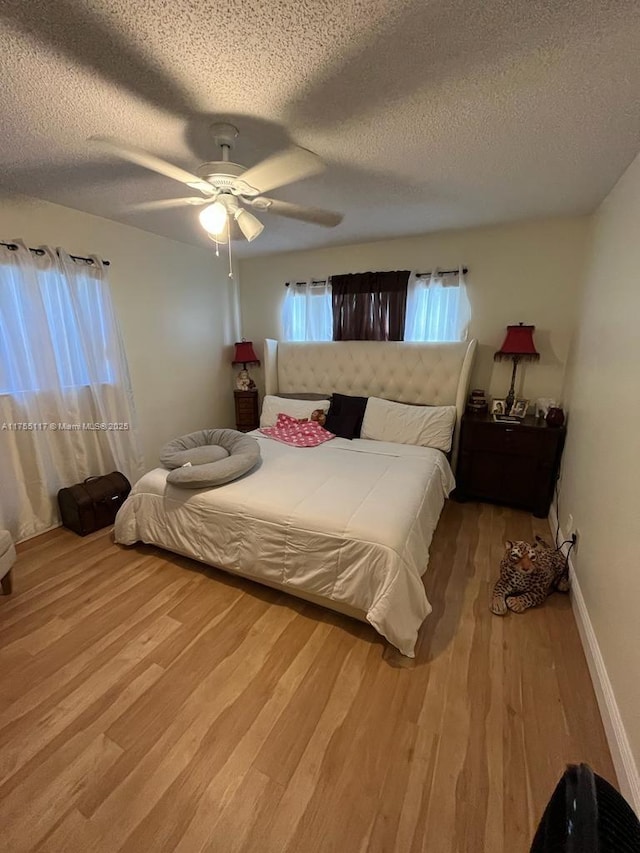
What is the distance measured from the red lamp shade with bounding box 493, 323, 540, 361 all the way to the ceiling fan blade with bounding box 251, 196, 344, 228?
6.01 ft

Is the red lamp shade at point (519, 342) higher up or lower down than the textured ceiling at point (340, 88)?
lower down

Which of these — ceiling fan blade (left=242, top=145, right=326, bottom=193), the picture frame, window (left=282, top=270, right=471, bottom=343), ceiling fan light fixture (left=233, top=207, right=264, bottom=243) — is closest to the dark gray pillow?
window (left=282, top=270, right=471, bottom=343)

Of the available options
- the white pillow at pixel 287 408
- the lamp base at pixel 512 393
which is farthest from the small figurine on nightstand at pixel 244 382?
the lamp base at pixel 512 393

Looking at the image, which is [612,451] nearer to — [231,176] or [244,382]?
[231,176]

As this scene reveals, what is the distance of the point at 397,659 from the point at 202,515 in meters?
1.29

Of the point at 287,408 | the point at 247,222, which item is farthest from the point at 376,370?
the point at 247,222

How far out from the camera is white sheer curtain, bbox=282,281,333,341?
3799 mm

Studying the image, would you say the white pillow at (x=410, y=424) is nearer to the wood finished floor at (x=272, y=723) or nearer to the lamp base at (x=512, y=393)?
the lamp base at (x=512, y=393)

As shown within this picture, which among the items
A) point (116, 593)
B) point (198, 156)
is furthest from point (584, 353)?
point (116, 593)

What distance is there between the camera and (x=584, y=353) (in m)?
2.40

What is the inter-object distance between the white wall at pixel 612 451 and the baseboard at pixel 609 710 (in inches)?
1.3

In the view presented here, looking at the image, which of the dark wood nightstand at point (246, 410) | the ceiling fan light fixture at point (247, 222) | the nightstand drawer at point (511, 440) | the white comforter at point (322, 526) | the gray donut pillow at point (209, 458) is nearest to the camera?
the white comforter at point (322, 526)

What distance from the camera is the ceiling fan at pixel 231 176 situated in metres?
1.41

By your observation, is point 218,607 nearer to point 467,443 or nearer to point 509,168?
point 467,443
